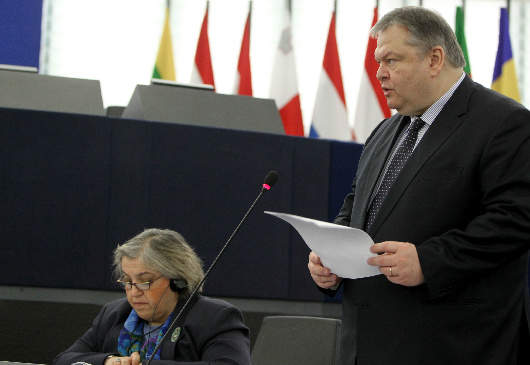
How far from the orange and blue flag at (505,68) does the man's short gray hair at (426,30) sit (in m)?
7.04

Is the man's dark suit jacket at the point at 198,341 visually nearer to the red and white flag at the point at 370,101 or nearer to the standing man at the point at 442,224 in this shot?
the standing man at the point at 442,224

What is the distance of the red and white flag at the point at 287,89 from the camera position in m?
8.27

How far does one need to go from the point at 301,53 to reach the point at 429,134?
33.9 ft

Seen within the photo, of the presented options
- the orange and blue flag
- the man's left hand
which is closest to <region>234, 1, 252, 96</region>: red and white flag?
the orange and blue flag

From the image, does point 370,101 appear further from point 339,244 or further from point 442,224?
point 339,244

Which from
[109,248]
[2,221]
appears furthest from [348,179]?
[2,221]

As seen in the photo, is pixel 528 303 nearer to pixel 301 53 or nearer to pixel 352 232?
pixel 352 232

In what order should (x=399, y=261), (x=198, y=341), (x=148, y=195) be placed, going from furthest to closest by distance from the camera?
(x=148, y=195), (x=198, y=341), (x=399, y=261)

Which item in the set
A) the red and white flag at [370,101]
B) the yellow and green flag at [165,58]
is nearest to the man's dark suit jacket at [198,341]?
the red and white flag at [370,101]

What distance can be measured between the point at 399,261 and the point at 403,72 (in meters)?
0.52

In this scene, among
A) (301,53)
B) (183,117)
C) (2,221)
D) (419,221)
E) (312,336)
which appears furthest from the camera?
(301,53)

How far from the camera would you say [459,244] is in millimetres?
1820

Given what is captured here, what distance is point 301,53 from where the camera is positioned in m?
12.2

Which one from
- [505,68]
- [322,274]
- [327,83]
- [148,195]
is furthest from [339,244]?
[505,68]
